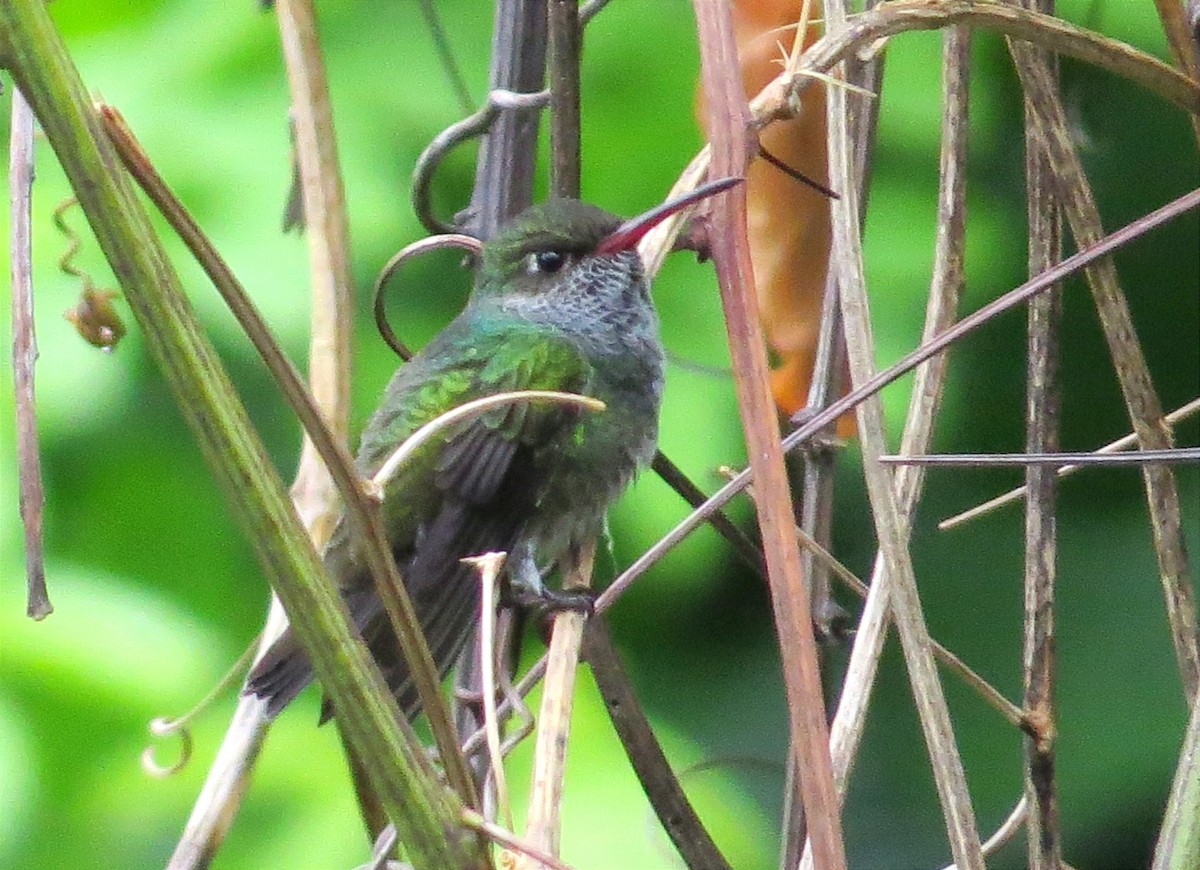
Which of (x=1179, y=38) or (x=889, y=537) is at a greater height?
(x=1179, y=38)

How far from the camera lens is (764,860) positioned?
1700 millimetres

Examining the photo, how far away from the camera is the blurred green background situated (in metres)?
1.70

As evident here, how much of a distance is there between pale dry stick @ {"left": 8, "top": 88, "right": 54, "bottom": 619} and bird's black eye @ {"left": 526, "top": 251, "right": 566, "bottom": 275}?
83 centimetres

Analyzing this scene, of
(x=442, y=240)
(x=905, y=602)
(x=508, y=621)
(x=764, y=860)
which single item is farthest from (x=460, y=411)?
(x=764, y=860)

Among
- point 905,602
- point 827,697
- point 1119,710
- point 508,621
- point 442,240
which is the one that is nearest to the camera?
point 905,602

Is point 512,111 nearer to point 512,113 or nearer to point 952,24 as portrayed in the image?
point 512,113

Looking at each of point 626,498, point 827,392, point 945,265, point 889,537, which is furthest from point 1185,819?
point 626,498

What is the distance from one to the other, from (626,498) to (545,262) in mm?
311

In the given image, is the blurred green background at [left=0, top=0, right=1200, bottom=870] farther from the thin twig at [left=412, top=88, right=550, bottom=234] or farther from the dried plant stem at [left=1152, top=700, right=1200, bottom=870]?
the dried plant stem at [left=1152, top=700, right=1200, bottom=870]

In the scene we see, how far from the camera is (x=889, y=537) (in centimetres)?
88

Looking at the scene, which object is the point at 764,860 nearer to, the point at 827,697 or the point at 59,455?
the point at 827,697

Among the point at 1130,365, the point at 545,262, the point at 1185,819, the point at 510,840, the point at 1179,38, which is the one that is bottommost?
the point at 1185,819

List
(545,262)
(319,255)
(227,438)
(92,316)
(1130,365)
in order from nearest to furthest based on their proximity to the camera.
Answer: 1. (227,438)
2. (1130,365)
3. (92,316)
4. (319,255)
5. (545,262)

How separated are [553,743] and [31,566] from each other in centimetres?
30
